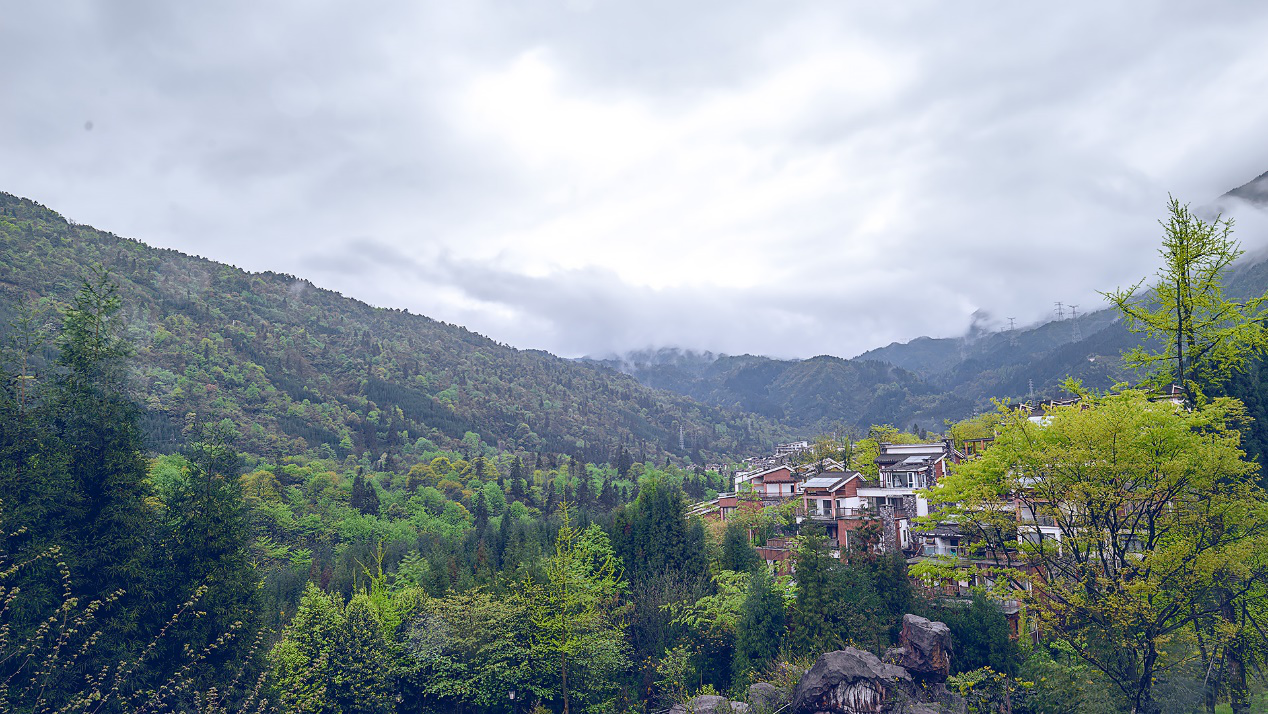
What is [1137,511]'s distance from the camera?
18.6 meters

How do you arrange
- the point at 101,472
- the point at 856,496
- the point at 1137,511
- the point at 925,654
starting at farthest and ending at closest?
the point at 856,496
the point at 925,654
the point at 101,472
the point at 1137,511

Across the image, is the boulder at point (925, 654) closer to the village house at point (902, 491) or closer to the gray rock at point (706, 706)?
the gray rock at point (706, 706)

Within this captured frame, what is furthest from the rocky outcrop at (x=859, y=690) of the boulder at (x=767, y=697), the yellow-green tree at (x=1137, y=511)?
the yellow-green tree at (x=1137, y=511)

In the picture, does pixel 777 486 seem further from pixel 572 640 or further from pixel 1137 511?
pixel 1137 511

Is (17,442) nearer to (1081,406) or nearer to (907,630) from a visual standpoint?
(907,630)

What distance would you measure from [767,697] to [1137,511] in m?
13.7

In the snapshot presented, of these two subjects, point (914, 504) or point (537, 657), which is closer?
point (537, 657)

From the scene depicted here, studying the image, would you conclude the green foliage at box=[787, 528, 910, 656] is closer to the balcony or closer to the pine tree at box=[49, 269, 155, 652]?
the balcony

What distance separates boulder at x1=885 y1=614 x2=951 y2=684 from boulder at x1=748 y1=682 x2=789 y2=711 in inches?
200

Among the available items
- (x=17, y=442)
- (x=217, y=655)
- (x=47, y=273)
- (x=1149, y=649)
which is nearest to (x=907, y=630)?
(x=1149, y=649)

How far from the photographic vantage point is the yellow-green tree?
17.0 metres

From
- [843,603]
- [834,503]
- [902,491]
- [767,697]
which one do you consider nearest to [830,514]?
[834,503]

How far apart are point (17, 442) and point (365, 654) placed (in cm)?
1631

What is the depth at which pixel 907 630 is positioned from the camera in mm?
26953
